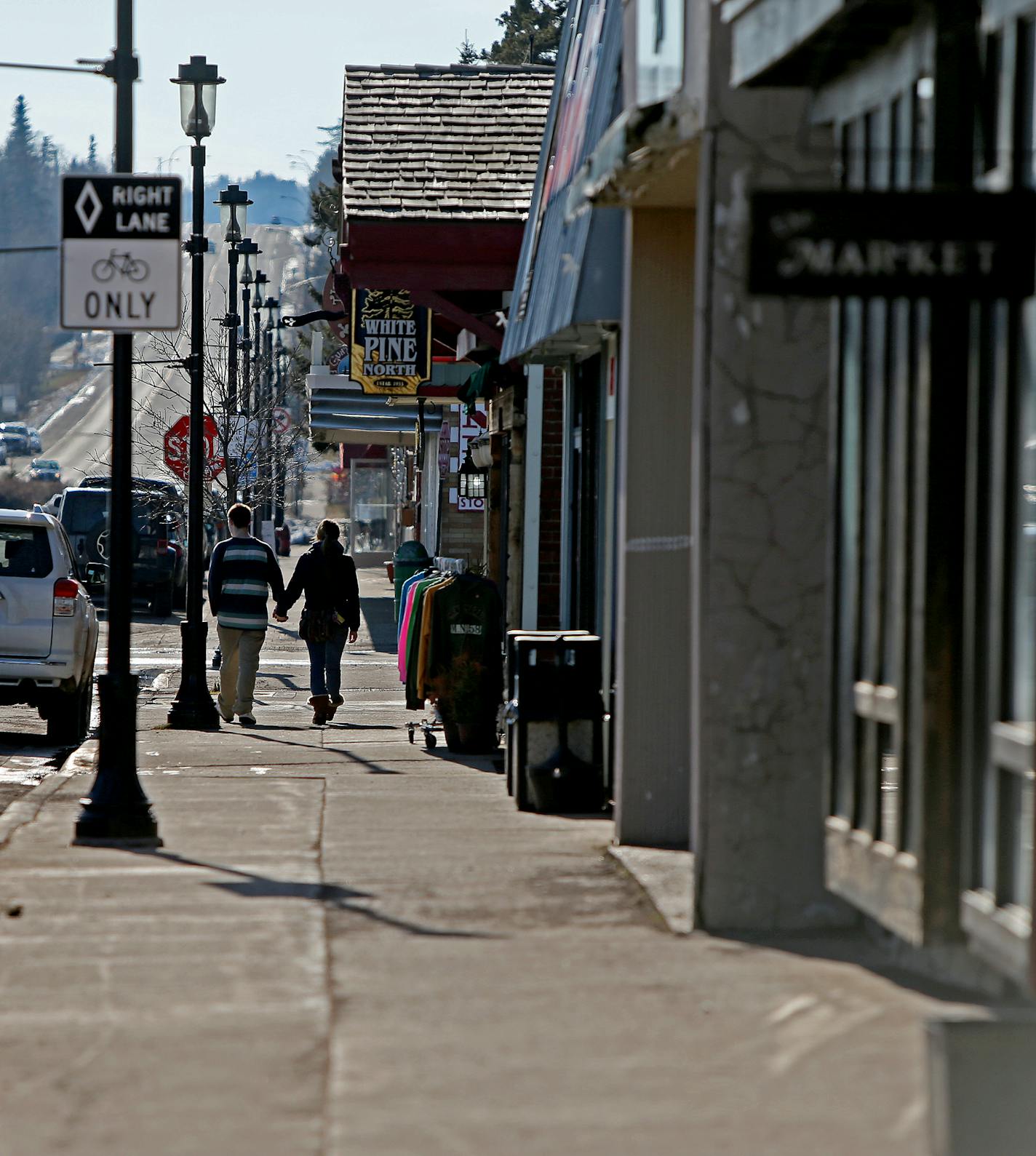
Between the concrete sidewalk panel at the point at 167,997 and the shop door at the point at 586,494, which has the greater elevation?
the shop door at the point at 586,494

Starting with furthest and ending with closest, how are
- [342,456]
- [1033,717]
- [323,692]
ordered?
1. [342,456]
2. [323,692]
3. [1033,717]

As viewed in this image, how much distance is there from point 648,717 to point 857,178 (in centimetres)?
304

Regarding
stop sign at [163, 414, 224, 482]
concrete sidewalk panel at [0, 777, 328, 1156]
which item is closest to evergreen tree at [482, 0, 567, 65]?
stop sign at [163, 414, 224, 482]

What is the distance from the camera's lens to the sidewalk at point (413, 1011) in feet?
14.8

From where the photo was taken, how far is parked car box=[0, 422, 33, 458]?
10575 centimetres

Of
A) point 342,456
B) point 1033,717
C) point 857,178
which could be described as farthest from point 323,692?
point 342,456

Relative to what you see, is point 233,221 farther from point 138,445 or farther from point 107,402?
point 107,402

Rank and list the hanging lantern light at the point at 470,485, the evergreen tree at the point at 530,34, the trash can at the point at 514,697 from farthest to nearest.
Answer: the evergreen tree at the point at 530,34, the hanging lantern light at the point at 470,485, the trash can at the point at 514,697

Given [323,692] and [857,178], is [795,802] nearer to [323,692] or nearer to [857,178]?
[857,178]

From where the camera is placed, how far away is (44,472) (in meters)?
88.6

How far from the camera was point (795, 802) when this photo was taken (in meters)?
6.69

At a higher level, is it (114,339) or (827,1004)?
(114,339)

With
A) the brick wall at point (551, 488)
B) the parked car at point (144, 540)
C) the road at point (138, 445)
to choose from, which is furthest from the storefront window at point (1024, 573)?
the parked car at point (144, 540)

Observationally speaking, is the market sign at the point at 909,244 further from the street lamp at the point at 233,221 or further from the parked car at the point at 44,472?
the parked car at the point at 44,472
